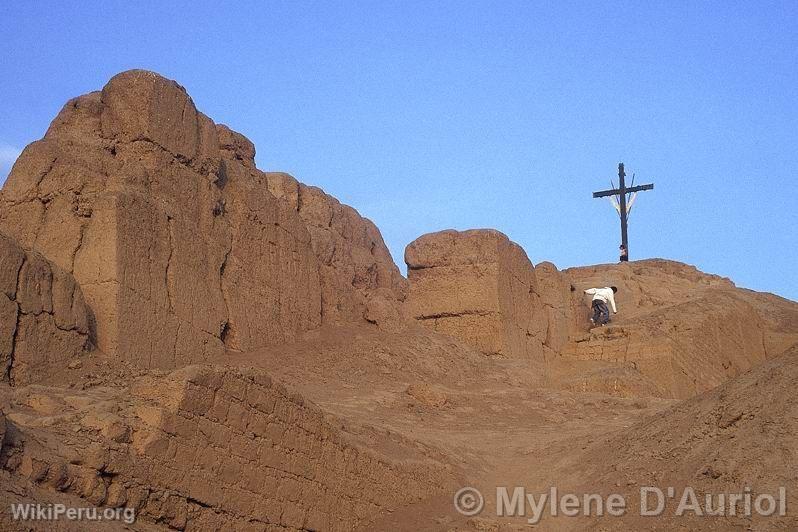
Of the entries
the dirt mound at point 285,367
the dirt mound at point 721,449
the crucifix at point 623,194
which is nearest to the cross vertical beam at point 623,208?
the crucifix at point 623,194

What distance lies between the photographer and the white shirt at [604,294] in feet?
81.8

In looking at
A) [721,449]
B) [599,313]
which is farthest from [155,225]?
[599,313]

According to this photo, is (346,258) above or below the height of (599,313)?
above

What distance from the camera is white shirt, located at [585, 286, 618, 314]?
2494cm

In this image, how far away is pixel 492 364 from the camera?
1920 centimetres

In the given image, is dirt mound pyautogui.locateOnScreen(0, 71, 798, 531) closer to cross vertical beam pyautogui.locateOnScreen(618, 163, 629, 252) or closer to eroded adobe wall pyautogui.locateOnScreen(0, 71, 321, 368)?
eroded adobe wall pyautogui.locateOnScreen(0, 71, 321, 368)

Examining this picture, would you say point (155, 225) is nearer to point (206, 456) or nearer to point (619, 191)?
point (206, 456)

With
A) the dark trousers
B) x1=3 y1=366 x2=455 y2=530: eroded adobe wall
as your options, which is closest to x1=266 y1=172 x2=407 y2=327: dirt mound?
the dark trousers

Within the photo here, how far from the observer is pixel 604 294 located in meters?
25.0

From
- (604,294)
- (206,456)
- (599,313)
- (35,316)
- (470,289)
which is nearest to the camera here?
(206,456)

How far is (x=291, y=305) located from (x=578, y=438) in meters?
5.00

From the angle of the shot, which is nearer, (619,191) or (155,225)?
(155,225)

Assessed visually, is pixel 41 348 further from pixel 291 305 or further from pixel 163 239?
pixel 291 305

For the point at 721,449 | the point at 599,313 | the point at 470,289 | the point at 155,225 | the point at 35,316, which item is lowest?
the point at 721,449
